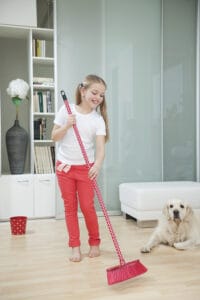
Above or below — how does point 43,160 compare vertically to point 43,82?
below

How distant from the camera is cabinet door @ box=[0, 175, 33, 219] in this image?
12.0 feet

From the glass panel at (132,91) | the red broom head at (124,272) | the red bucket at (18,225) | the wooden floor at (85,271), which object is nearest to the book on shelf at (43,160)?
the glass panel at (132,91)

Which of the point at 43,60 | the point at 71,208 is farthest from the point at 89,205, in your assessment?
the point at 43,60

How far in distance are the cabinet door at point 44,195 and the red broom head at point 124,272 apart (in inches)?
77.5

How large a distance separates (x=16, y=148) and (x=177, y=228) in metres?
1.81

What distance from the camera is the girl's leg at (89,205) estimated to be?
2.40 metres

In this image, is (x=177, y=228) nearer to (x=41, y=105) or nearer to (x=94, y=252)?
(x=94, y=252)

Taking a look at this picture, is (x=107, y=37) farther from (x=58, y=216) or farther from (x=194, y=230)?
(x=194, y=230)

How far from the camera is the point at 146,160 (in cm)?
403

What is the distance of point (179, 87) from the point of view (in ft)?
13.4

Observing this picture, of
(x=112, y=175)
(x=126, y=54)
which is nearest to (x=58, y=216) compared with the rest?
(x=112, y=175)

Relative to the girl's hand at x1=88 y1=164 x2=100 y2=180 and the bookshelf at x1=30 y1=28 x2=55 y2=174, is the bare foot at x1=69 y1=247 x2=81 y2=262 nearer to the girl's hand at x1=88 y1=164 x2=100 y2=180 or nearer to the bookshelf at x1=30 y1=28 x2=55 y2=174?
the girl's hand at x1=88 y1=164 x2=100 y2=180

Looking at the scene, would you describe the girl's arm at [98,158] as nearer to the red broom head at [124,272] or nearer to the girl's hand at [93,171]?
the girl's hand at [93,171]

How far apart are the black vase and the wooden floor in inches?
33.4
